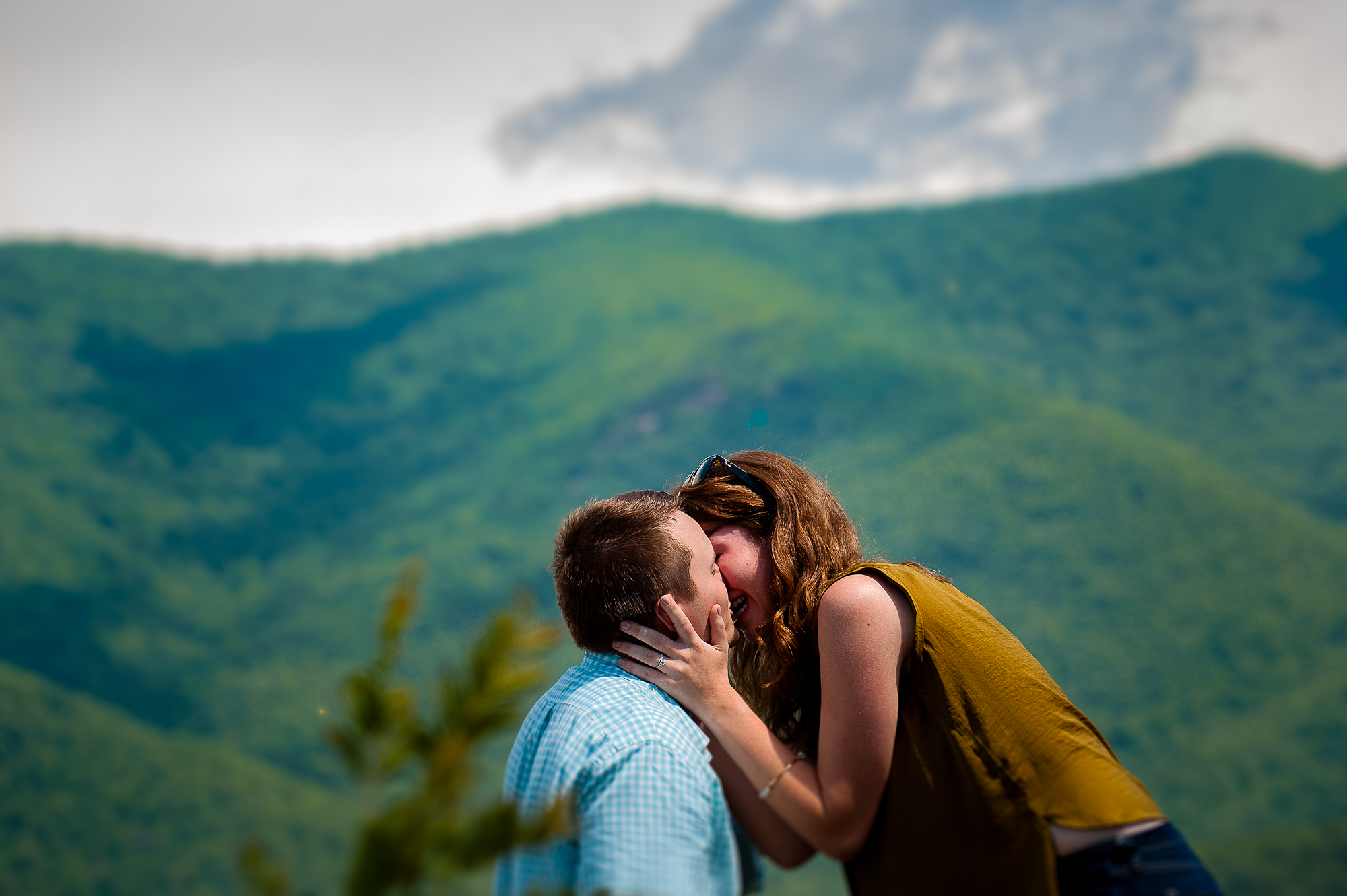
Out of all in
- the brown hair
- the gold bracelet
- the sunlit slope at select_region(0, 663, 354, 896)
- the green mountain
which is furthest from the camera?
the green mountain

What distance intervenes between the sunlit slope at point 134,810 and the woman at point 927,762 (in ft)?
24.0

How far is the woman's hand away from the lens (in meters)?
1.63

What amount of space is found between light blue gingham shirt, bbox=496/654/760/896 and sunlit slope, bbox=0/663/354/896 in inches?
286

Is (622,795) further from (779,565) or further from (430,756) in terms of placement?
(779,565)

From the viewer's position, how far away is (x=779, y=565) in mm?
1934

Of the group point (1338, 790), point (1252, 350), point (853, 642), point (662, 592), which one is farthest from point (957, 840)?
point (1252, 350)

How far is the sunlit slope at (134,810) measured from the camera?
7.62 m

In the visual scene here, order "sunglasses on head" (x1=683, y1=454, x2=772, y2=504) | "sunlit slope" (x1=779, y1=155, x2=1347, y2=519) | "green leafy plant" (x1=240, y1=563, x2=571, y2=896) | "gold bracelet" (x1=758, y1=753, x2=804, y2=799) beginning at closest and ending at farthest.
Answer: "green leafy plant" (x1=240, y1=563, x2=571, y2=896)
"gold bracelet" (x1=758, y1=753, x2=804, y2=799)
"sunglasses on head" (x1=683, y1=454, x2=772, y2=504)
"sunlit slope" (x1=779, y1=155, x2=1347, y2=519)

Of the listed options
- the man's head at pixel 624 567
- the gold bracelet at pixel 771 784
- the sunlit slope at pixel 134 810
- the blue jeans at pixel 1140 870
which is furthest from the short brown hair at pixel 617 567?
the sunlit slope at pixel 134 810

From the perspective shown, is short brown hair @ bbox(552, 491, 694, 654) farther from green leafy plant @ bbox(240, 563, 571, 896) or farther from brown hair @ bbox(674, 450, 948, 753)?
green leafy plant @ bbox(240, 563, 571, 896)

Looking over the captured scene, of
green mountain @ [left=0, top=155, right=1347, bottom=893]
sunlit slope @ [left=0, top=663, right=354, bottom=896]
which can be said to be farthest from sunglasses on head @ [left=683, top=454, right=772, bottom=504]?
sunlit slope @ [left=0, top=663, right=354, bottom=896]

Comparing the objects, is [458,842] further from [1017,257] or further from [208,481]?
[1017,257]

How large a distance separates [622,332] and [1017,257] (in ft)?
24.8

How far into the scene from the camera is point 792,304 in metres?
14.5
